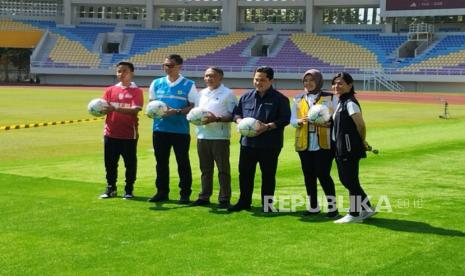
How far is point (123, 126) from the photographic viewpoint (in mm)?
10188

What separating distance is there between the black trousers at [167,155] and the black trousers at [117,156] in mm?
456

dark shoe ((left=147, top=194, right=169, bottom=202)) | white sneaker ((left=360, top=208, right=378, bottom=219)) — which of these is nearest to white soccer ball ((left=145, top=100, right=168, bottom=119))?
dark shoe ((left=147, top=194, right=169, bottom=202))

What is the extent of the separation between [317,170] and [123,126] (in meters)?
3.02

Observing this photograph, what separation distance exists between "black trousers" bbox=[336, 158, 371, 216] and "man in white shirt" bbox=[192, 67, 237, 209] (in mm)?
1690

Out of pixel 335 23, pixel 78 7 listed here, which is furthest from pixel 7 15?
pixel 335 23

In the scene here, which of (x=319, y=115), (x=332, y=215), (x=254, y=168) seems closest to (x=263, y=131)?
(x=254, y=168)

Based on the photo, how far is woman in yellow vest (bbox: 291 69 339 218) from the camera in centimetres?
864

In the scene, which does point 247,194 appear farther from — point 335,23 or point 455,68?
point 335,23

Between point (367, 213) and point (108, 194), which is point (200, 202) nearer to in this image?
point (108, 194)

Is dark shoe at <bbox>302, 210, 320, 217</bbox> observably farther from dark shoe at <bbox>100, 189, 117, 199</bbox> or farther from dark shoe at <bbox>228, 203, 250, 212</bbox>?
dark shoe at <bbox>100, 189, 117, 199</bbox>

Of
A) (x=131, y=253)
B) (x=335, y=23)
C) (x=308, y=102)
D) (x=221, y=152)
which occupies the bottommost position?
(x=131, y=253)

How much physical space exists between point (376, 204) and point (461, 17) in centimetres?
6016

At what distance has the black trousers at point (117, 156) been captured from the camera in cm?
1013

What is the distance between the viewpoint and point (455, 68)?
56.8 meters
